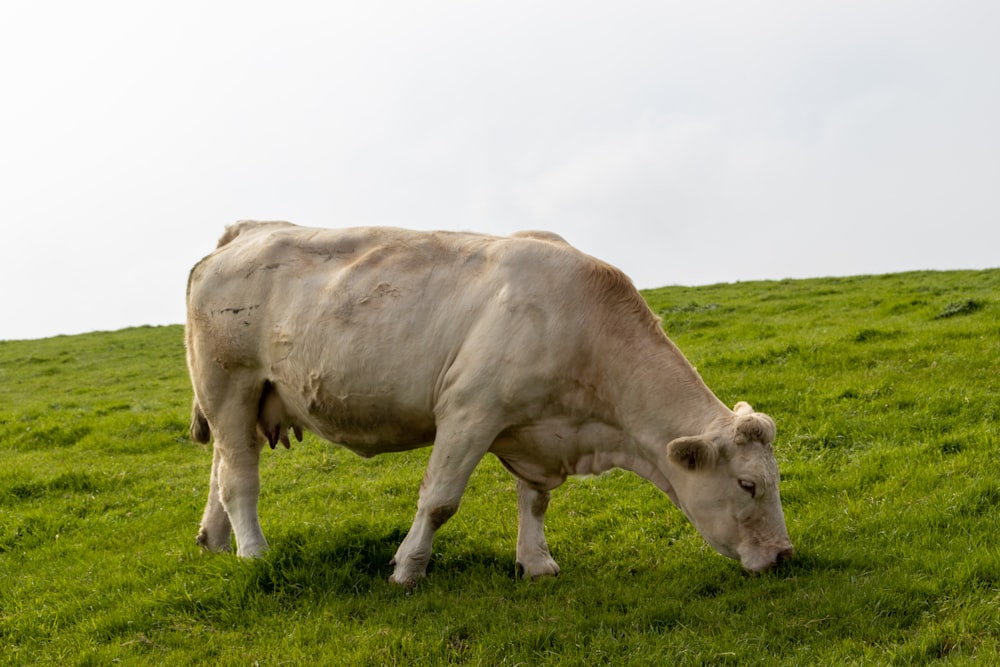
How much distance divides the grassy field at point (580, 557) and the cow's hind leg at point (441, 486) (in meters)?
0.21

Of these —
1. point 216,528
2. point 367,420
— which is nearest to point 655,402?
point 367,420

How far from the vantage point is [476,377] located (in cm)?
645

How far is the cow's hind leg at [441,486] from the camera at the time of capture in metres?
6.50

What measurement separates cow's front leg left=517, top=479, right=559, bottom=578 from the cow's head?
1.25 metres

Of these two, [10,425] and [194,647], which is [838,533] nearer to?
[194,647]

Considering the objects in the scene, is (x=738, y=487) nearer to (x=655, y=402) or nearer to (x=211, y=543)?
(x=655, y=402)

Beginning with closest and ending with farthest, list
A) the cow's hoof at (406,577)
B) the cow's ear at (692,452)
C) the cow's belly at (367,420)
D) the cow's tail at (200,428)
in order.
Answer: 1. the cow's ear at (692,452)
2. the cow's hoof at (406,577)
3. the cow's belly at (367,420)
4. the cow's tail at (200,428)

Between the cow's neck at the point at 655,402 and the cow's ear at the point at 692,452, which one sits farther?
the cow's neck at the point at 655,402

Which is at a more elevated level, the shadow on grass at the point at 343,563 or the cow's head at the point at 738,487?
the cow's head at the point at 738,487

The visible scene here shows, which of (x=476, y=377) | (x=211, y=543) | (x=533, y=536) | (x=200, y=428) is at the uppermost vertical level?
(x=476, y=377)

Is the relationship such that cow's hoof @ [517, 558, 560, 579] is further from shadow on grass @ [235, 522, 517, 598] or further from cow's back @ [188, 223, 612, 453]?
cow's back @ [188, 223, 612, 453]

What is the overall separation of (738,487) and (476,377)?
74.7 inches

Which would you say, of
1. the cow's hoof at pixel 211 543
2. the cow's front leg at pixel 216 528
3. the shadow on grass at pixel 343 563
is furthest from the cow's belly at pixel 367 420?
the cow's hoof at pixel 211 543

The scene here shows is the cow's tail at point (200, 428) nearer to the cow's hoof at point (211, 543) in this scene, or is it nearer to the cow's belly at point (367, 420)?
the cow's hoof at point (211, 543)
